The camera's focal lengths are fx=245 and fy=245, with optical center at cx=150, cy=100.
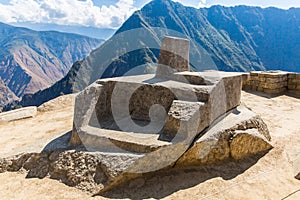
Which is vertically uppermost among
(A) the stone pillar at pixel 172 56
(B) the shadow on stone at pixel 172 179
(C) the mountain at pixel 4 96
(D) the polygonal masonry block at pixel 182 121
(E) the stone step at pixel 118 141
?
(A) the stone pillar at pixel 172 56

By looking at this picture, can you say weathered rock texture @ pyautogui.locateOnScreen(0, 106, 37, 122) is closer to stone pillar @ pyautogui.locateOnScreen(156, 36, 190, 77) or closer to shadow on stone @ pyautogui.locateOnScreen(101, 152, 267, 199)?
stone pillar @ pyautogui.locateOnScreen(156, 36, 190, 77)

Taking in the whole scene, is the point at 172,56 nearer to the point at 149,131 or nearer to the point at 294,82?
the point at 149,131

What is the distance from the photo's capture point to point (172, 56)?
19.8 feet

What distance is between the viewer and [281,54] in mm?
120312

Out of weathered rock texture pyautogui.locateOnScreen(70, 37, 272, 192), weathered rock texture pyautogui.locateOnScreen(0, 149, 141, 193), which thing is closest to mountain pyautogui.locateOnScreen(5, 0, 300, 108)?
weathered rock texture pyautogui.locateOnScreen(70, 37, 272, 192)

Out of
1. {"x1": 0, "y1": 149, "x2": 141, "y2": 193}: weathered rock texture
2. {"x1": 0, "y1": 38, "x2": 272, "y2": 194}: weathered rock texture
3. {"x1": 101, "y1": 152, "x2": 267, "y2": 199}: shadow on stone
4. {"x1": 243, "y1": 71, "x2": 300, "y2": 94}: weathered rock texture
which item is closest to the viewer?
{"x1": 101, "y1": 152, "x2": 267, "y2": 199}: shadow on stone

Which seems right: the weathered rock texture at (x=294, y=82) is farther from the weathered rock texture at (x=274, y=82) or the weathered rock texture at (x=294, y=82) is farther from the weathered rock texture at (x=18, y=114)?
the weathered rock texture at (x=18, y=114)

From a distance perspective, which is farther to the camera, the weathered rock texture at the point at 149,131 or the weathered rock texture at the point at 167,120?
the weathered rock texture at the point at 167,120

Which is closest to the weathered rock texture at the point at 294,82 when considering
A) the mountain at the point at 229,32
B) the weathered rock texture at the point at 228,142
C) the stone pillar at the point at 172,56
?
the weathered rock texture at the point at 228,142

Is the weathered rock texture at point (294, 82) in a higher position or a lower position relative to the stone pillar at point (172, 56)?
lower

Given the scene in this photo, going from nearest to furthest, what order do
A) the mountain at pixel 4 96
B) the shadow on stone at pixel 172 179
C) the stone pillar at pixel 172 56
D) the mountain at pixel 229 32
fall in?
the shadow on stone at pixel 172 179, the stone pillar at pixel 172 56, the mountain at pixel 229 32, the mountain at pixel 4 96

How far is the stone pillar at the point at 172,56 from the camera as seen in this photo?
6.02 metres

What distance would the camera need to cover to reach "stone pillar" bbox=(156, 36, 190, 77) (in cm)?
602

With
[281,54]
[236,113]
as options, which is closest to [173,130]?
[236,113]
